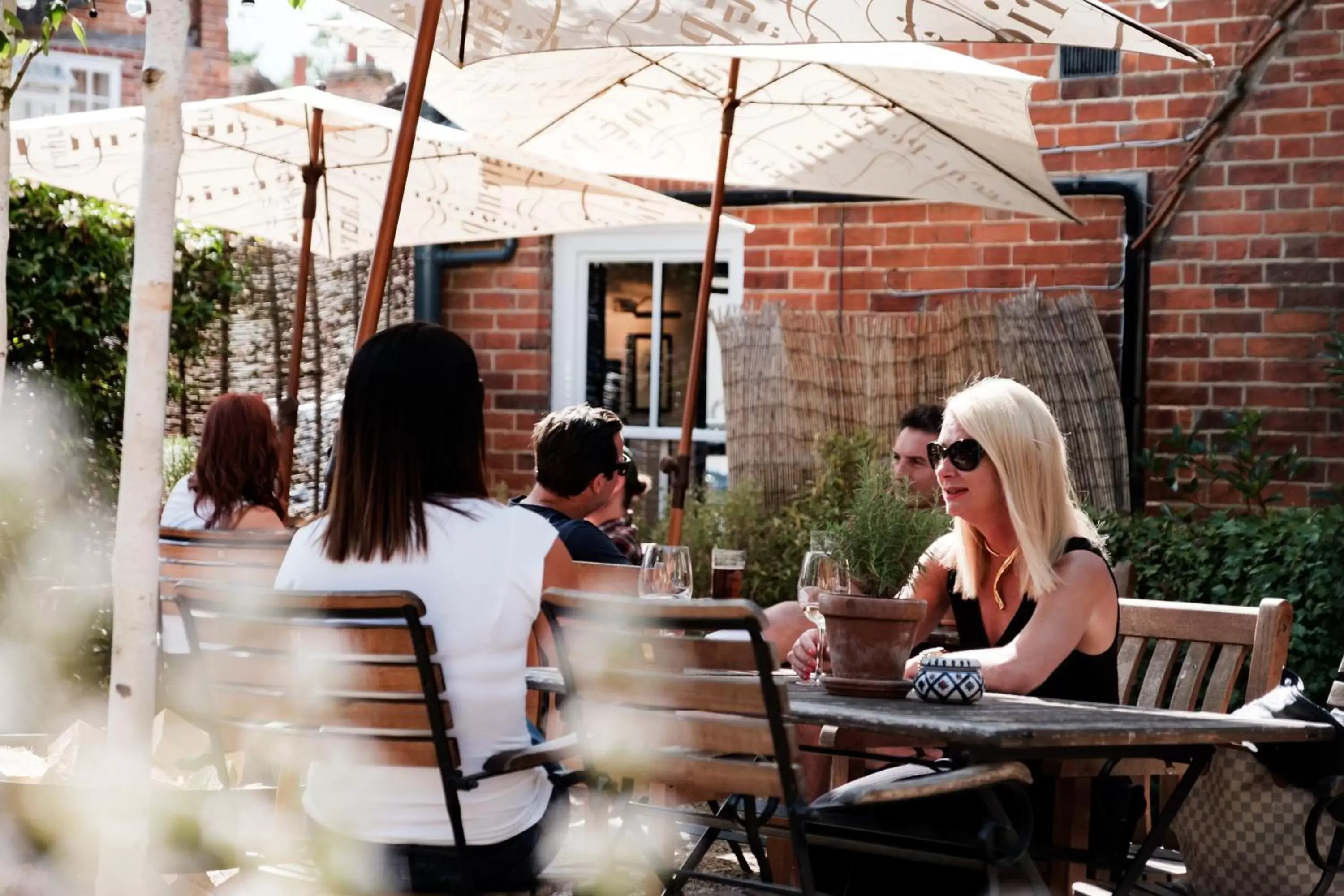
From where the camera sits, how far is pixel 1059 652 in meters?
3.48

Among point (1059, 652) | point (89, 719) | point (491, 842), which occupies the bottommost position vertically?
point (89, 719)

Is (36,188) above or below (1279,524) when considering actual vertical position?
above

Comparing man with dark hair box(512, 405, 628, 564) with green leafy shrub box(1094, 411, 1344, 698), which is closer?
man with dark hair box(512, 405, 628, 564)

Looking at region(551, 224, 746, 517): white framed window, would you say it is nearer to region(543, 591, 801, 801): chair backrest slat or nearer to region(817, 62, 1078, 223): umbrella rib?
region(817, 62, 1078, 223): umbrella rib

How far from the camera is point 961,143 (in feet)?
Answer: 19.7

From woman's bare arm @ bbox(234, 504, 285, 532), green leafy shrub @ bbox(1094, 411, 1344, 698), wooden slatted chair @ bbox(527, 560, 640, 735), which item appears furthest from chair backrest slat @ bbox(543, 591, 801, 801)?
green leafy shrub @ bbox(1094, 411, 1344, 698)

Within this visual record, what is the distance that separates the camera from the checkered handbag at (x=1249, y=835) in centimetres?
315

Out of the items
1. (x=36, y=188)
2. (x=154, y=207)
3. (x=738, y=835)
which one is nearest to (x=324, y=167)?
(x=36, y=188)

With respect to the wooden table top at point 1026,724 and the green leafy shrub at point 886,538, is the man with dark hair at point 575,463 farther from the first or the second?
the wooden table top at point 1026,724

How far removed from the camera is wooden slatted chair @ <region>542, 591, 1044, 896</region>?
8.56 ft

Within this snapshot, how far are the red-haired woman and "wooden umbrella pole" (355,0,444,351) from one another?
1.16 m

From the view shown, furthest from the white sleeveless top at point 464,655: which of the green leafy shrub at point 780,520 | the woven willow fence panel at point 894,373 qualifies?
the woven willow fence panel at point 894,373

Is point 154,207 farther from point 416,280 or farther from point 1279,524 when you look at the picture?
point 416,280

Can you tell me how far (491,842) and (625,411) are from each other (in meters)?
6.00
